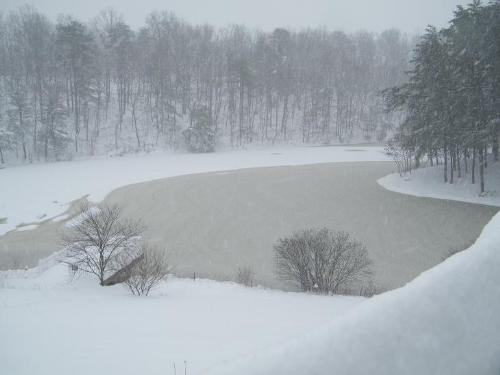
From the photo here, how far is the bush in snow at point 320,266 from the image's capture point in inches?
533

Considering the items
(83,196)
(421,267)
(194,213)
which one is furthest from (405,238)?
(83,196)

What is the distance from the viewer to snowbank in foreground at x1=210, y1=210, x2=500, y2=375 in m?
2.29

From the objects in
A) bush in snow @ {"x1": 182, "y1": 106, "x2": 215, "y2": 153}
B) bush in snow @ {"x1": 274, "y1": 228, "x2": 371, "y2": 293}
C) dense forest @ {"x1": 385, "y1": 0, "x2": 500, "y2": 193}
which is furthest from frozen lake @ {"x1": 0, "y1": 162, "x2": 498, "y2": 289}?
bush in snow @ {"x1": 182, "y1": 106, "x2": 215, "y2": 153}

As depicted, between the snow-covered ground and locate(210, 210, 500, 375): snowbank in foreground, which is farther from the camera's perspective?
the snow-covered ground

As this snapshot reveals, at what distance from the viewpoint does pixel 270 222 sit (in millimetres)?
21531

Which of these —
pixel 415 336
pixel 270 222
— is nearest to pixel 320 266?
pixel 270 222

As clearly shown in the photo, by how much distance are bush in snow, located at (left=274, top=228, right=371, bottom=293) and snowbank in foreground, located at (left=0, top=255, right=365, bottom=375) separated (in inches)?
57.0

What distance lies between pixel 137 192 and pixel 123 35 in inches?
1973

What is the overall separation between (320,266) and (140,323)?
26.4ft

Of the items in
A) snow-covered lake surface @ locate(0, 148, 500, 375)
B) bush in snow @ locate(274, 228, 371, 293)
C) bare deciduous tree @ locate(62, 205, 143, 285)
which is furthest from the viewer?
bare deciduous tree @ locate(62, 205, 143, 285)

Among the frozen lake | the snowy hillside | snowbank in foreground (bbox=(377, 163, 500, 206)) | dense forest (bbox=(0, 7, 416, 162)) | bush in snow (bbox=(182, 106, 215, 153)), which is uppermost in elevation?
dense forest (bbox=(0, 7, 416, 162))

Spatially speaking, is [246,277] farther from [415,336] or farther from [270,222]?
[415,336]

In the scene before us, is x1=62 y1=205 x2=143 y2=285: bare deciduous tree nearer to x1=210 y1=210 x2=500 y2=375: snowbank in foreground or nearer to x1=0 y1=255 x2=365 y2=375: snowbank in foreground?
x1=0 y1=255 x2=365 y2=375: snowbank in foreground

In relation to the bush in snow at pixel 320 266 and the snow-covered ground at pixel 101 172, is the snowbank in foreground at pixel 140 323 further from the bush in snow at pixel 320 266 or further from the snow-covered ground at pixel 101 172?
the snow-covered ground at pixel 101 172
